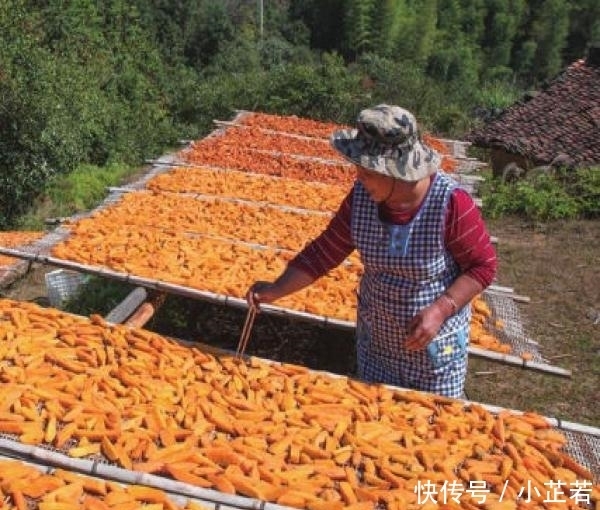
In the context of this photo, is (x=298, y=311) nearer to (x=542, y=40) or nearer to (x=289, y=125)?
(x=289, y=125)

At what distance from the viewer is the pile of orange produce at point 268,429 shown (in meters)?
2.61

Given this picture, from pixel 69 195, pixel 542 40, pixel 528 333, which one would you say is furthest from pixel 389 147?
pixel 542 40

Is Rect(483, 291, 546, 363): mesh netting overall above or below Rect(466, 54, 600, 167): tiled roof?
above

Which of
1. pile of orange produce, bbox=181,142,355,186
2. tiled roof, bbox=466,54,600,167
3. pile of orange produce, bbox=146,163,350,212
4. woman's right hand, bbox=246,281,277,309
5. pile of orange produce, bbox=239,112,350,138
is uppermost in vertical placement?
woman's right hand, bbox=246,281,277,309

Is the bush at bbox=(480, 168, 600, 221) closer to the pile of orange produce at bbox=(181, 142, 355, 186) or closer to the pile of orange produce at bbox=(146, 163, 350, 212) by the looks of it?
the pile of orange produce at bbox=(181, 142, 355, 186)

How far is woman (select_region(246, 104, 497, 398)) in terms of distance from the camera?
2.61m

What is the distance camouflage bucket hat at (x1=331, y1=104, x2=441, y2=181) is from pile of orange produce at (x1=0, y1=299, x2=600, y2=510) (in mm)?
1082

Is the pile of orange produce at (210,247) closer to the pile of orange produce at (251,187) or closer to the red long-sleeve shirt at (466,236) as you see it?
the pile of orange produce at (251,187)

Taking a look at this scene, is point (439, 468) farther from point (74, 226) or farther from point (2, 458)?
point (74, 226)

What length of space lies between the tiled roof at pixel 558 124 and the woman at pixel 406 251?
1368cm

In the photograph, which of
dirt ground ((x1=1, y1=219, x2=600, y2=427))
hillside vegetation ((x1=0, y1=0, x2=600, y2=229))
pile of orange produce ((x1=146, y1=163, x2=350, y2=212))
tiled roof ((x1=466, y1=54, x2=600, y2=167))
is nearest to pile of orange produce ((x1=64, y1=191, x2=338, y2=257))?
pile of orange produce ((x1=146, y1=163, x2=350, y2=212))

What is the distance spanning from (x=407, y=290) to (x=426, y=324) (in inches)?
8.7

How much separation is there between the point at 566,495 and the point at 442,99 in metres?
20.6

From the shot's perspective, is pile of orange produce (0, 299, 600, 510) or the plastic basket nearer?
pile of orange produce (0, 299, 600, 510)
